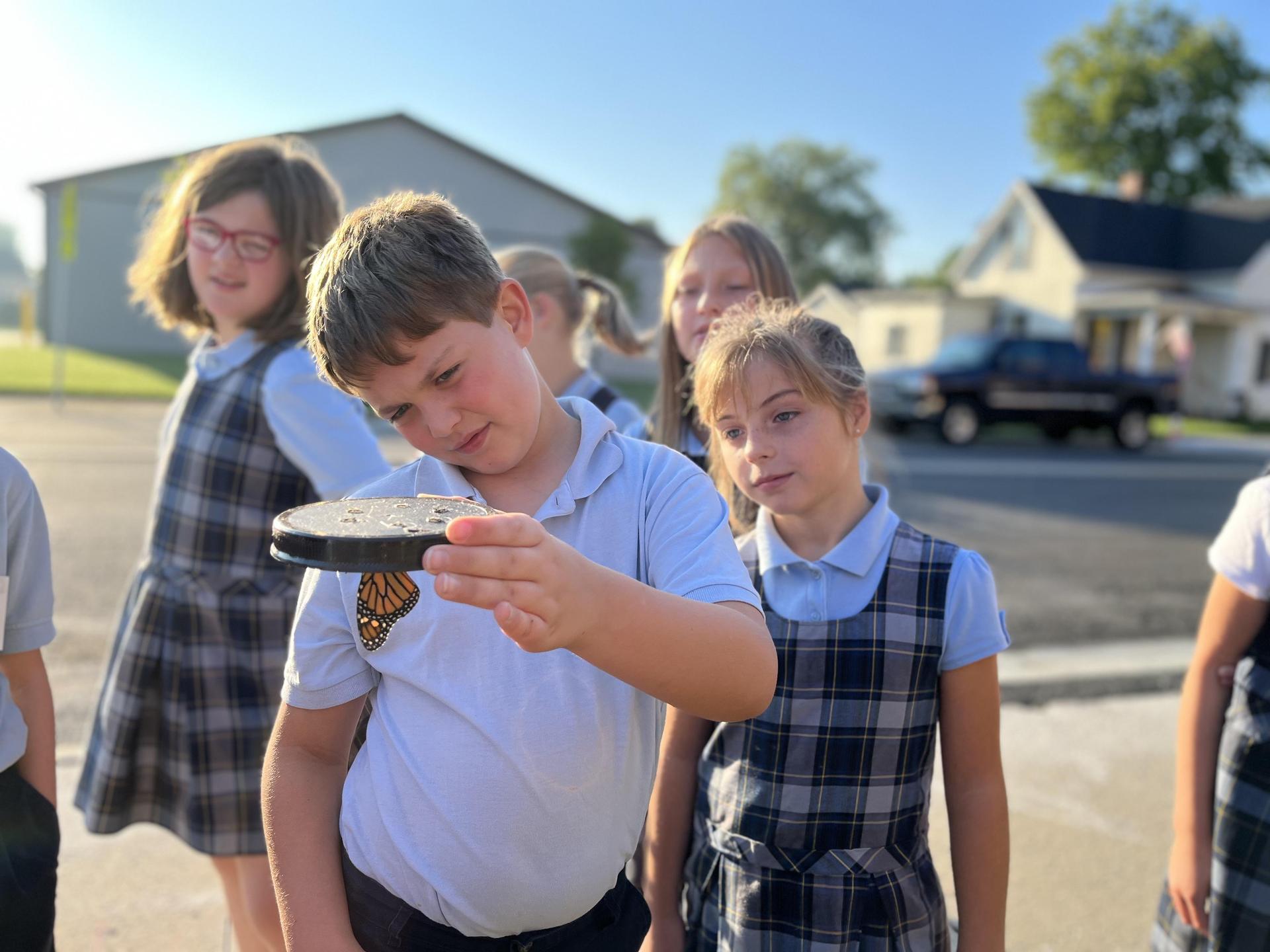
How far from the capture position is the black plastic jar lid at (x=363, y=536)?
3.01 ft

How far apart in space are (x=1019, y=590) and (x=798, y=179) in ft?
190

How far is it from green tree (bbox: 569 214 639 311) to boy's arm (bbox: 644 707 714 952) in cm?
2850

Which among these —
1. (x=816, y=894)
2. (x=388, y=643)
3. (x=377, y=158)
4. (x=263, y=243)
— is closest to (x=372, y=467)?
(x=263, y=243)

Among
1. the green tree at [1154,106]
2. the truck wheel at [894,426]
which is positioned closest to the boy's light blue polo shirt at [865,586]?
the truck wheel at [894,426]

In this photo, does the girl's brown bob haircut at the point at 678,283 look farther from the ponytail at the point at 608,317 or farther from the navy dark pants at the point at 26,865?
the navy dark pants at the point at 26,865

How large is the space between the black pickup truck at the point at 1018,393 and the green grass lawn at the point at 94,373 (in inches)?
529

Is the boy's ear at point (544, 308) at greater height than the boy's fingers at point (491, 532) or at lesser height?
greater

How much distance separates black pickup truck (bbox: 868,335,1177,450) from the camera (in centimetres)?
1756

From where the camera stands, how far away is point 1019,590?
672cm

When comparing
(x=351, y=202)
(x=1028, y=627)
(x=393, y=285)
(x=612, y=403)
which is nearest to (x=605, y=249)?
(x=351, y=202)

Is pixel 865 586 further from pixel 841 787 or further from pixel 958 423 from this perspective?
pixel 958 423

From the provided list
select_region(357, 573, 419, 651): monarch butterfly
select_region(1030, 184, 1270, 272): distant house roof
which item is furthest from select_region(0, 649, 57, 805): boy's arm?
select_region(1030, 184, 1270, 272): distant house roof

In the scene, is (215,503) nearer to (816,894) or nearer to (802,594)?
(802,594)

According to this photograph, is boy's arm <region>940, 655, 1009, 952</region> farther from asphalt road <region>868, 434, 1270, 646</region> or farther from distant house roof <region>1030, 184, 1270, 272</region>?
distant house roof <region>1030, 184, 1270, 272</region>
